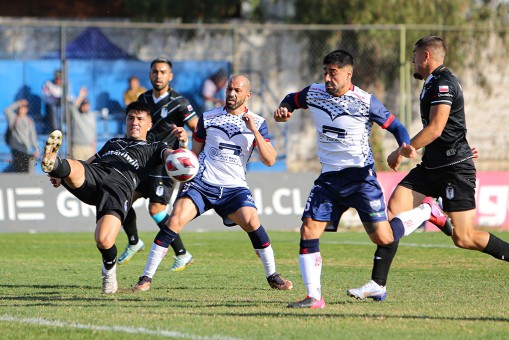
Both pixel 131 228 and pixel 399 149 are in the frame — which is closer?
pixel 399 149

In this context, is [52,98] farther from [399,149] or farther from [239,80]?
[399,149]

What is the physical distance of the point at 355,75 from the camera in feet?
80.9

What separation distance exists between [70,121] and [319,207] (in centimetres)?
1268

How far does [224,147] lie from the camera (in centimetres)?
1020

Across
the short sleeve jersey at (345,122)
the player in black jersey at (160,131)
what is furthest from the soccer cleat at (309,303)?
the player in black jersey at (160,131)

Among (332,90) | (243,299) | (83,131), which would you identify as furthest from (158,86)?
(83,131)

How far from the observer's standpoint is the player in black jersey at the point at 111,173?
9445 mm

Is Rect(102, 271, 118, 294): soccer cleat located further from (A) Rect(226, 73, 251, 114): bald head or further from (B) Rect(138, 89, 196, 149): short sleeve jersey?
(B) Rect(138, 89, 196, 149): short sleeve jersey

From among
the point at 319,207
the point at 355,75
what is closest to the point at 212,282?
the point at 319,207

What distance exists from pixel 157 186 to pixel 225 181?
265 cm

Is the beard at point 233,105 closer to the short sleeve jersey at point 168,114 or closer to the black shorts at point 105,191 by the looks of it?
the black shorts at point 105,191

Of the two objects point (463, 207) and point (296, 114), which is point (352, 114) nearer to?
point (463, 207)

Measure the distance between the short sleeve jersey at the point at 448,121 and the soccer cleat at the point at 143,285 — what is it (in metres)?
2.75

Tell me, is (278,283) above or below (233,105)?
below
